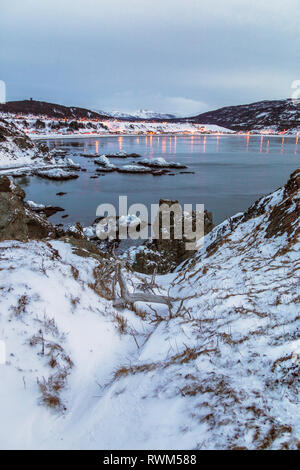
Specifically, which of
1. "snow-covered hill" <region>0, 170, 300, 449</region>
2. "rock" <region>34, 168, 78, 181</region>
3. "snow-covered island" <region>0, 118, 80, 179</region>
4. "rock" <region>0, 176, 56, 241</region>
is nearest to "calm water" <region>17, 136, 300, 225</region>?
"rock" <region>34, 168, 78, 181</region>

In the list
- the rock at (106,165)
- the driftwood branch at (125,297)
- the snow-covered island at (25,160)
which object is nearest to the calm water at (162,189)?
the rock at (106,165)

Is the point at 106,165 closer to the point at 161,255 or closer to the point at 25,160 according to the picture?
the point at 25,160

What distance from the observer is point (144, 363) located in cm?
350

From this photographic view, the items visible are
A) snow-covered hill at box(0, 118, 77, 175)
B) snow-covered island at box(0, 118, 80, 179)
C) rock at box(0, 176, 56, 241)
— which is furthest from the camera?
snow-covered hill at box(0, 118, 77, 175)

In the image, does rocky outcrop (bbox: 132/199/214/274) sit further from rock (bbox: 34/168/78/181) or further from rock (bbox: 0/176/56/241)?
rock (bbox: 34/168/78/181)

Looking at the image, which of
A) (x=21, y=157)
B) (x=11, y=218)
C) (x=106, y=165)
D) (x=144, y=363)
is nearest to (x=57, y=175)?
(x=106, y=165)

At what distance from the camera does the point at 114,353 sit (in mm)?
3869

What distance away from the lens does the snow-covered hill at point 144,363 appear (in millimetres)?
2324

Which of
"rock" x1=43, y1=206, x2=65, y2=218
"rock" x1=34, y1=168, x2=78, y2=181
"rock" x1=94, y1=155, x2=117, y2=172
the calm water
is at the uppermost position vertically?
"rock" x1=94, y1=155, x2=117, y2=172

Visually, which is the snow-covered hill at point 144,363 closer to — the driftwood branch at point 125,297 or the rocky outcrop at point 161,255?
the driftwood branch at point 125,297

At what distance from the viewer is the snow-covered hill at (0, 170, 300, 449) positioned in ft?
7.63

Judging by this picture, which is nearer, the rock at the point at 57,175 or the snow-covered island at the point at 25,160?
the rock at the point at 57,175

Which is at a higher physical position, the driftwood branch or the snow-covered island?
the snow-covered island
